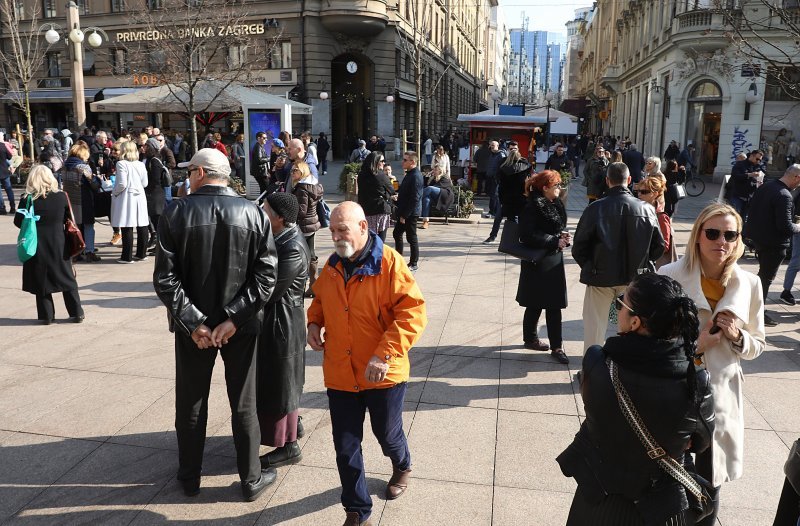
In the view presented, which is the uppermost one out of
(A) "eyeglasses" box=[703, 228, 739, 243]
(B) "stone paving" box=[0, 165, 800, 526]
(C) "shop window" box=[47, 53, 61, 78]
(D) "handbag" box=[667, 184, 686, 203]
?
(C) "shop window" box=[47, 53, 61, 78]

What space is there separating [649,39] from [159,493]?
116 ft

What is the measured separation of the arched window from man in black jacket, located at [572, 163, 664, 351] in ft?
78.3

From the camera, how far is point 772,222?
7109 mm

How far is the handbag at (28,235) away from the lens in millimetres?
6422

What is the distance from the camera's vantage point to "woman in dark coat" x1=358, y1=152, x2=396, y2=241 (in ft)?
28.6

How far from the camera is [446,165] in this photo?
1468 centimetres

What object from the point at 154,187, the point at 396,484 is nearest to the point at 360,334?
the point at 396,484

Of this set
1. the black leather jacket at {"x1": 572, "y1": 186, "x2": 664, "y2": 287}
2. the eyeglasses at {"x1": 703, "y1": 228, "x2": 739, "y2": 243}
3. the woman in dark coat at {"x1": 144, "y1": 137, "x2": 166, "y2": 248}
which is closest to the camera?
the eyeglasses at {"x1": 703, "y1": 228, "x2": 739, "y2": 243}

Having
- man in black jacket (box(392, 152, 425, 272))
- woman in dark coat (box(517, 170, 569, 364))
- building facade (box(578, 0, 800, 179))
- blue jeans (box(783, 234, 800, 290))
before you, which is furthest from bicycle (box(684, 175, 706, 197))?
woman in dark coat (box(517, 170, 569, 364))

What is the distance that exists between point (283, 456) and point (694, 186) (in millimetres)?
20315

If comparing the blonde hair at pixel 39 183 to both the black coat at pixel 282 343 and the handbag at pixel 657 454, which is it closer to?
the black coat at pixel 282 343

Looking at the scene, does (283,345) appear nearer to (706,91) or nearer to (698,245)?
(698,245)

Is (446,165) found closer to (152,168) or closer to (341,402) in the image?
(152,168)

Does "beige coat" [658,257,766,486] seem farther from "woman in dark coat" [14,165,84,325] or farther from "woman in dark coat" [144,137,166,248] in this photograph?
"woman in dark coat" [144,137,166,248]
